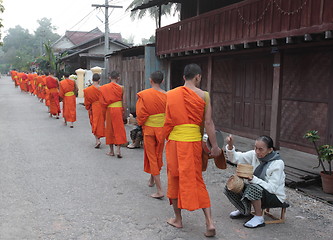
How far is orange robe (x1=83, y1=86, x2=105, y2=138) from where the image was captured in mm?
8570

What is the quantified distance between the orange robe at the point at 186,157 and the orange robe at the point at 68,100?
8380 millimetres

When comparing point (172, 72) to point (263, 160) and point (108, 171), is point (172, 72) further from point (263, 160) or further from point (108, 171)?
point (263, 160)

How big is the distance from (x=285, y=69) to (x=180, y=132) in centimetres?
566

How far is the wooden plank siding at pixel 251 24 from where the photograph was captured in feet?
21.7

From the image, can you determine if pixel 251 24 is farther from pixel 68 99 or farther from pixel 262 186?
pixel 68 99

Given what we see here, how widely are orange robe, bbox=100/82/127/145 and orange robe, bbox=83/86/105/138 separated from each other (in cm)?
104

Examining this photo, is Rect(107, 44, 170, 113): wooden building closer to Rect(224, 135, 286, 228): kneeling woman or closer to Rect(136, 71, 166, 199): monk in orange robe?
Rect(136, 71, 166, 199): monk in orange robe

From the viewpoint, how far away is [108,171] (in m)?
6.51

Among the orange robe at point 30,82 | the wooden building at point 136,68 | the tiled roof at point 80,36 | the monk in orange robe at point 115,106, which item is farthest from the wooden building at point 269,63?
the tiled roof at point 80,36

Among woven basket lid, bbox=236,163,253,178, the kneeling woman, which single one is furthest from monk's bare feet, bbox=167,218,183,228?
woven basket lid, bbox=236,163,253,178

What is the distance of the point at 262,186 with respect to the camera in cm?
410

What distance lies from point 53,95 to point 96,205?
9886mm

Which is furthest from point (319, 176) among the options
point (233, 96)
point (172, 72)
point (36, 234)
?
point (172, 72)

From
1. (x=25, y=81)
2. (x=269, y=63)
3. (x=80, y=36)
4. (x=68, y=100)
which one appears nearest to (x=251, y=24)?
(x=269, y=63)
